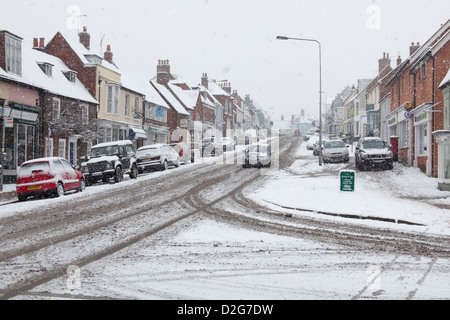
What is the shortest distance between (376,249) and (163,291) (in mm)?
4574

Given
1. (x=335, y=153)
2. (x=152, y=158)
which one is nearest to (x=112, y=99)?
(x=152, y=158)

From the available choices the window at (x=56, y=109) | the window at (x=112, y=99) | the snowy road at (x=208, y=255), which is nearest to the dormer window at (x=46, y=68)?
Answer: the window at (x=56, y=109)

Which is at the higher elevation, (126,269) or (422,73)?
(422,73)

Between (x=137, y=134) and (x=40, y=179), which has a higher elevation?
(x=137, y=134)

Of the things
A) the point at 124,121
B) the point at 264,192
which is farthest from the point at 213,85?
the point at 264,192

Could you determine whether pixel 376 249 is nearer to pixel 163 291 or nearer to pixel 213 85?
pixel 163 291

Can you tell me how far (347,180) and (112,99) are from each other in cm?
2548

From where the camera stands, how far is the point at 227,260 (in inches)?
309

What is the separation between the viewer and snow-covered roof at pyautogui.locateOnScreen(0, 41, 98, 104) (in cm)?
2650

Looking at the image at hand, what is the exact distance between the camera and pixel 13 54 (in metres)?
24.9

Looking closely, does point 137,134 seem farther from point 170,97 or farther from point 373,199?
point 373,199

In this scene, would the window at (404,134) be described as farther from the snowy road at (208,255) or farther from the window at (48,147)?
the window at (48,147)

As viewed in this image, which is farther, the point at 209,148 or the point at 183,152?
the point at 209,148

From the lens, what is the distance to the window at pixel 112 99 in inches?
1465
